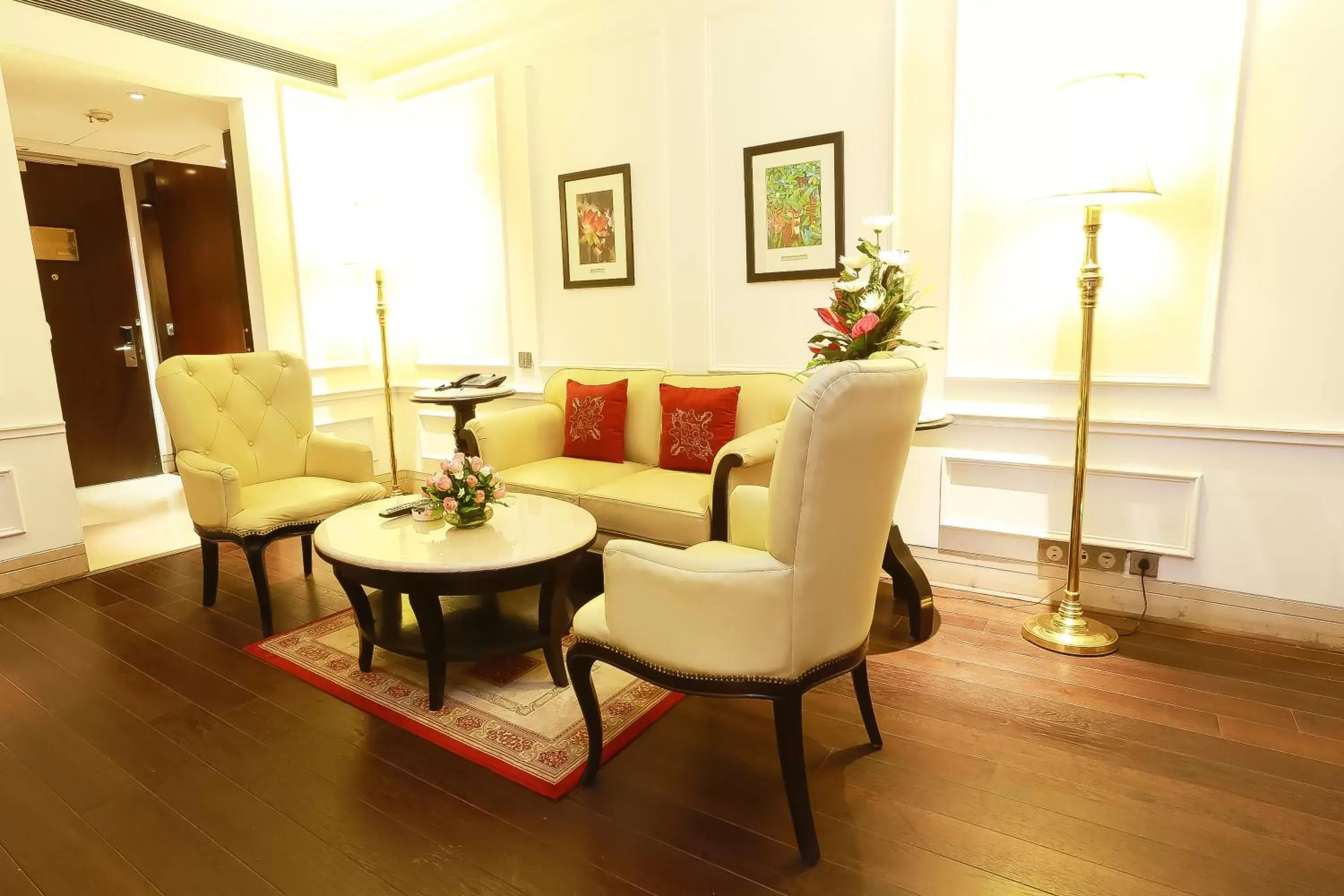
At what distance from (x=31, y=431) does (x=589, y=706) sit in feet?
10.8

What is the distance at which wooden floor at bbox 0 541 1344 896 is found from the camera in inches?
64.1

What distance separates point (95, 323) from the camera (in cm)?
535

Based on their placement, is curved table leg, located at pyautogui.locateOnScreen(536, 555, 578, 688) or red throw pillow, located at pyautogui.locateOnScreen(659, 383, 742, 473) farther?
red throw pillow, located at pyautogui.locateOnScreen(659, 383, 742, 473)

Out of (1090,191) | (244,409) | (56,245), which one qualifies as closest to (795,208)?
(1090,191)

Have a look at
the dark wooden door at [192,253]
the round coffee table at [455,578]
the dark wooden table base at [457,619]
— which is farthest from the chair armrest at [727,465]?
the dark wooden door at [192,253]

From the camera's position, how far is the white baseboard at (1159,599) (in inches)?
103

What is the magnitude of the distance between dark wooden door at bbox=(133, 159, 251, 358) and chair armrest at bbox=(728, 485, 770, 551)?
479 cm

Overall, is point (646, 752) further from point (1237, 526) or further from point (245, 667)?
point (1237, 526)

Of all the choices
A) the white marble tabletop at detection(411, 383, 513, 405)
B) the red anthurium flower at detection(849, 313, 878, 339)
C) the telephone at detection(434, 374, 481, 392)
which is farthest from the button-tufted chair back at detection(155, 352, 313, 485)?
the red anthurium flower at detection(849, 313, 878, 339)

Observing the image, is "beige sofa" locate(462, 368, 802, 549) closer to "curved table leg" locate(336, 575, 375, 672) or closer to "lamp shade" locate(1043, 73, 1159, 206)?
"curved table leg" locate(336, 575, 375, 672)

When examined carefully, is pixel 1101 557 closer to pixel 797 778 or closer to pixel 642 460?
pixel 797 778

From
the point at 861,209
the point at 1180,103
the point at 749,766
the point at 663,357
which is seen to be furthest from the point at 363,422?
the point at 1180,103

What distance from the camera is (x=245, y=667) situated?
264cm

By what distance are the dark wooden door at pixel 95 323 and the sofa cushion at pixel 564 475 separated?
3.78 meters
